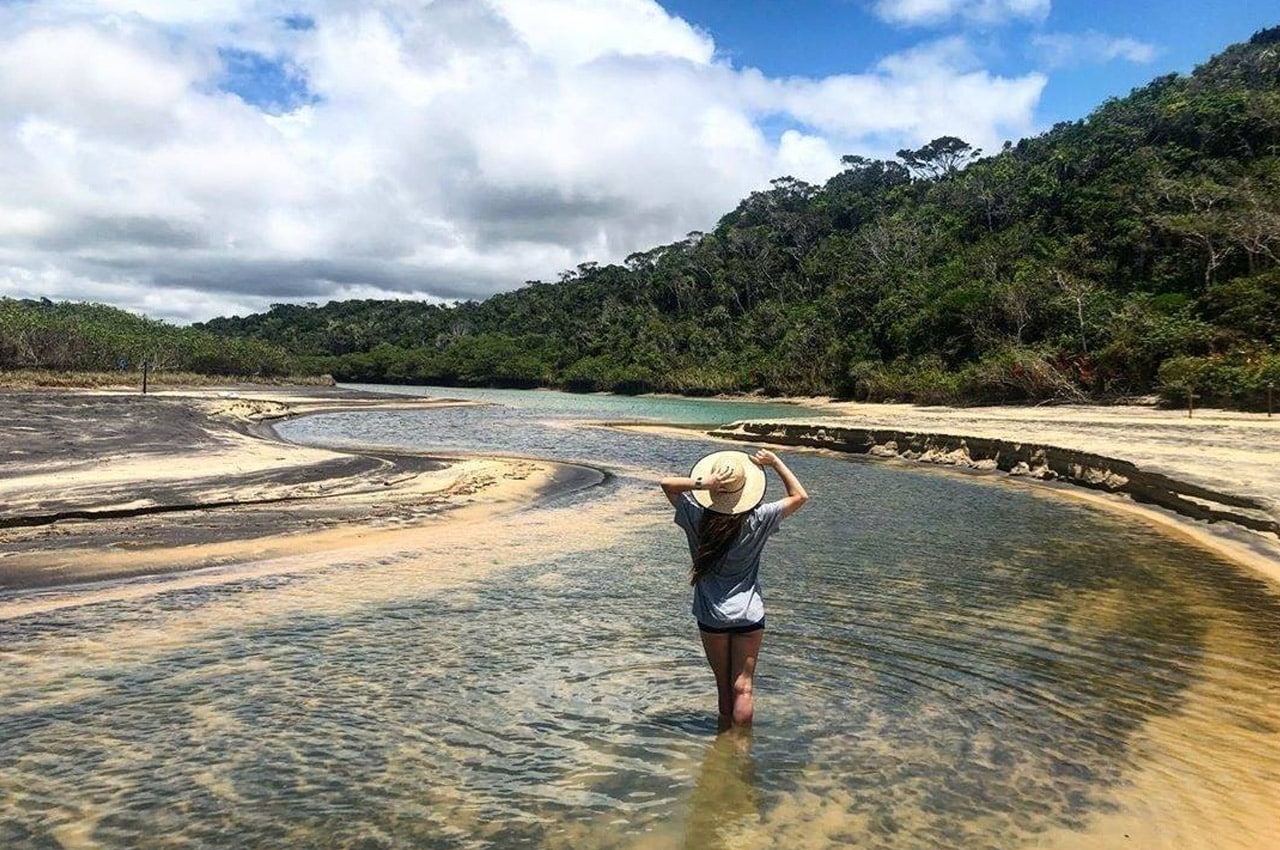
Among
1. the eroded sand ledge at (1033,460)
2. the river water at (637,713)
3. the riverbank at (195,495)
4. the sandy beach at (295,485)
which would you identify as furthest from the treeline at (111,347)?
the river water at (637,713)

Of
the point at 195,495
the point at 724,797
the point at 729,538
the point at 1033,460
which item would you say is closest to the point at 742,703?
the point at 724,797

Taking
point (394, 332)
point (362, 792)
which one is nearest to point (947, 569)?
point (362, 792)

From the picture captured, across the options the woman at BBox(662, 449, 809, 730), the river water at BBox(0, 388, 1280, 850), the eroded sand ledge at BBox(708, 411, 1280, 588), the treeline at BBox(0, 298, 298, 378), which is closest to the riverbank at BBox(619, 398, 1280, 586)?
the eroded sand ledge at BBox(708, 411, 1280, 588)

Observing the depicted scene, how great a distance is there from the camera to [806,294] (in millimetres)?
107250

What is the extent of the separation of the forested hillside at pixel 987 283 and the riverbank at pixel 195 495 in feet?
100

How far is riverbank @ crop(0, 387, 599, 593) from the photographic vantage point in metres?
11.7

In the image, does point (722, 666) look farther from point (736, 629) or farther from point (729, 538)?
point (729, 538)

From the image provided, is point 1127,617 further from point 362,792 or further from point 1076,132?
point 1076,132

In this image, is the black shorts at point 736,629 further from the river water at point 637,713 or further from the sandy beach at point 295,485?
the sandy beach at point 295,485

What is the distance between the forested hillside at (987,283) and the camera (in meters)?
43.2

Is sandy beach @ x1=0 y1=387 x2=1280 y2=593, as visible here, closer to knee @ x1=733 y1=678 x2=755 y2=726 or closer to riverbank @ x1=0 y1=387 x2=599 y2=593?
riverbank @ x1=0 y1=387 x2=599 y2=593

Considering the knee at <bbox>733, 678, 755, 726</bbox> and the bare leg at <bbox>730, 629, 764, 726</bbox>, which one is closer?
the bare leg at <bbox>730, 629, 764, 726</bbox>

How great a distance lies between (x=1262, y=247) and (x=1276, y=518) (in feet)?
139

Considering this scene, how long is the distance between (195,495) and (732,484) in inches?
621
